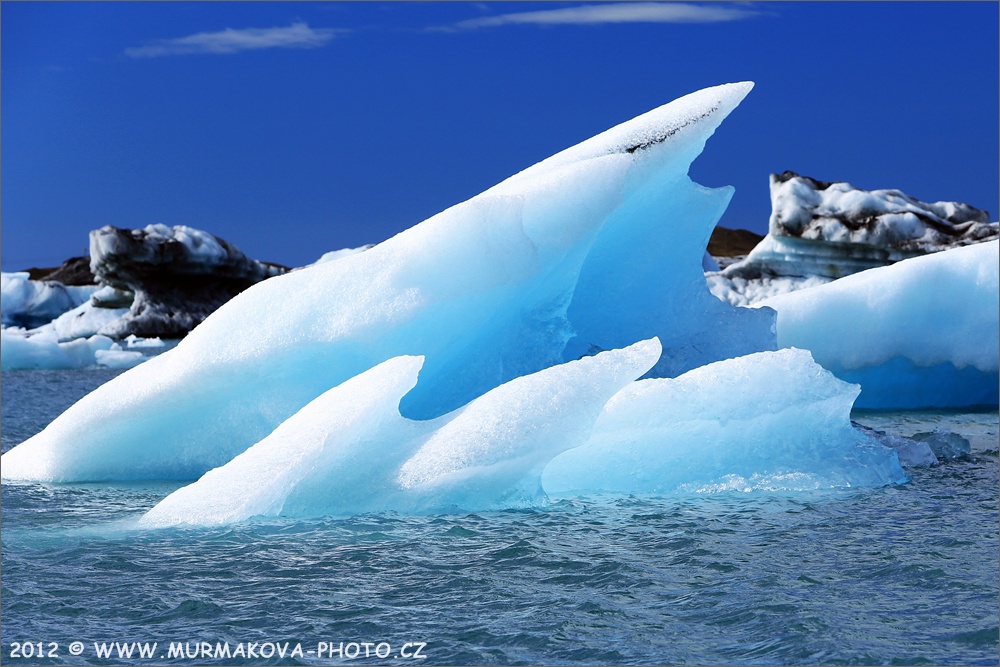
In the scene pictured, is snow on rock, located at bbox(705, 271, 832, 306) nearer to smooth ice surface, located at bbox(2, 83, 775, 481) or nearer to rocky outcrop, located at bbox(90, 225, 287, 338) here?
smooth ice surface, located at bbox(2, 83, 775, 481)

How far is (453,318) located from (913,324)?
5.98 metres

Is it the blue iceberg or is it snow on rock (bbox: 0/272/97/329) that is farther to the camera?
snow on rock (bbox: 0/272/97/329)

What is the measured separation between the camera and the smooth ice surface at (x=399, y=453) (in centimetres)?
520

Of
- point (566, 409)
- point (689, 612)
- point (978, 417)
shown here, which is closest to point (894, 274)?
point (978, 417)

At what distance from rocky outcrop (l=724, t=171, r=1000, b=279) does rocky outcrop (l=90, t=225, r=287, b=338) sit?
14.5m

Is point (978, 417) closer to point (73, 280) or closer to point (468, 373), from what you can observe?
point (468, 373)

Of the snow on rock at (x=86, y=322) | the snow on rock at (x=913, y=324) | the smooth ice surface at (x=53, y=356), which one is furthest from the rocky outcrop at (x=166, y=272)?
the snow on rock at (x=913, y=324)

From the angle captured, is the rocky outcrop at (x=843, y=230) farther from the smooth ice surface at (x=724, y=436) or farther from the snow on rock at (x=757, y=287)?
the smooth ice surface at (x=724, y=436)

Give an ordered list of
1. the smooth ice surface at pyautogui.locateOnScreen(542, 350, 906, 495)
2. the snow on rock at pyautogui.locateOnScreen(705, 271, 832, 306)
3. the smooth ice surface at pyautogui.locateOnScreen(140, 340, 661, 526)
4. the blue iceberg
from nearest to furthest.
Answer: the smooth ice surface at pyautogui.locateOnScreen(140, 340, 661, 526)
the blue iceberg
the smooth ice surface at pyautogui.locateOnScreen(542, 350, 906, 495)
the snow on rock at pyautogui.locateOnScreen(705, 271, 832, 306)

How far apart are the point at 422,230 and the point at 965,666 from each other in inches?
157

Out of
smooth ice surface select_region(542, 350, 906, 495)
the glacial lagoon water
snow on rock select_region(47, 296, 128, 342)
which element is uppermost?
snow on rock select_region(47, 296, 128, 342)

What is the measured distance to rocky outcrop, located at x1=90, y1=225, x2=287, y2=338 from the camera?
88.0 ft

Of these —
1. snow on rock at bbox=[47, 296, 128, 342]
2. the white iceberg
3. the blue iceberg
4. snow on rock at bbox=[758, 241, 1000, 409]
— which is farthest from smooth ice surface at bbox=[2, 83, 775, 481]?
snow on rock at bbox=[47, 296, 128, 342]

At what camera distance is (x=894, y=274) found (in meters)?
10.8
